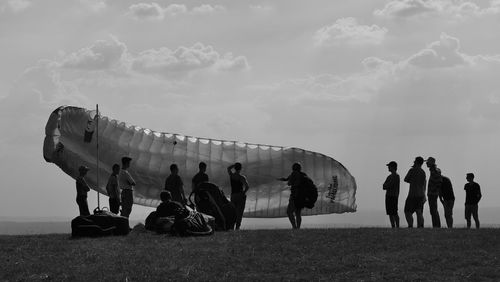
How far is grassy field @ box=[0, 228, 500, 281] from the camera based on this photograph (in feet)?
51.3

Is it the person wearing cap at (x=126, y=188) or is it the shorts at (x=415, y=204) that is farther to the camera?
the shorts at (x=415, y=204)

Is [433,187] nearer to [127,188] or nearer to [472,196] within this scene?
[472,196]

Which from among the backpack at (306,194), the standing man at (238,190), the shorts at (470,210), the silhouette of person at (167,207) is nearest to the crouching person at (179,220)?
the silhouette of person at (167,207)

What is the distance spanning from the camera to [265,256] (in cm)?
1742

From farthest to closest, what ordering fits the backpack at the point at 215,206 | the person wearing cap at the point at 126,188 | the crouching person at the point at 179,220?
the person wearing cap at the point at 126,188, the backpack at the point at 215,206, the crouching person at the point at 179,220

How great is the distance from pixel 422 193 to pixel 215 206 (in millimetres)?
6028

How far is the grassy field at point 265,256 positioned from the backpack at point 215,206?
79.6 inches

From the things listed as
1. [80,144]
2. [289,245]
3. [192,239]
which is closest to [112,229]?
[192,239]

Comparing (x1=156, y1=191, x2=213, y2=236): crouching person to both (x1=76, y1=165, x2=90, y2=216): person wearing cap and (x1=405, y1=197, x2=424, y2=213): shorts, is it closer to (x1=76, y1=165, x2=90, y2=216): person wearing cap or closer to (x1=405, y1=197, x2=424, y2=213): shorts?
(x1=76, y1=165, x2=90, y2=216): person wearing cap

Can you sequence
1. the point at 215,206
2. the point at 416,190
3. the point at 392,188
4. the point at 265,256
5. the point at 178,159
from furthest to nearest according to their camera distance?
the point at 178,159 < the point at 416,190 < the point at 392,188 < the point at 215,206 < the point at 265,256

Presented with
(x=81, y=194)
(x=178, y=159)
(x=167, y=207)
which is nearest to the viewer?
(x=167, y=207)

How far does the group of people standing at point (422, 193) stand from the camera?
2423 centimetres

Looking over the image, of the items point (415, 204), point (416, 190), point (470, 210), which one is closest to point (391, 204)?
point (415, 204)

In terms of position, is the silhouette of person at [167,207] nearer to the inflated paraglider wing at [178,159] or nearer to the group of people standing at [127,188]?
the group of people standing at [127,188]
